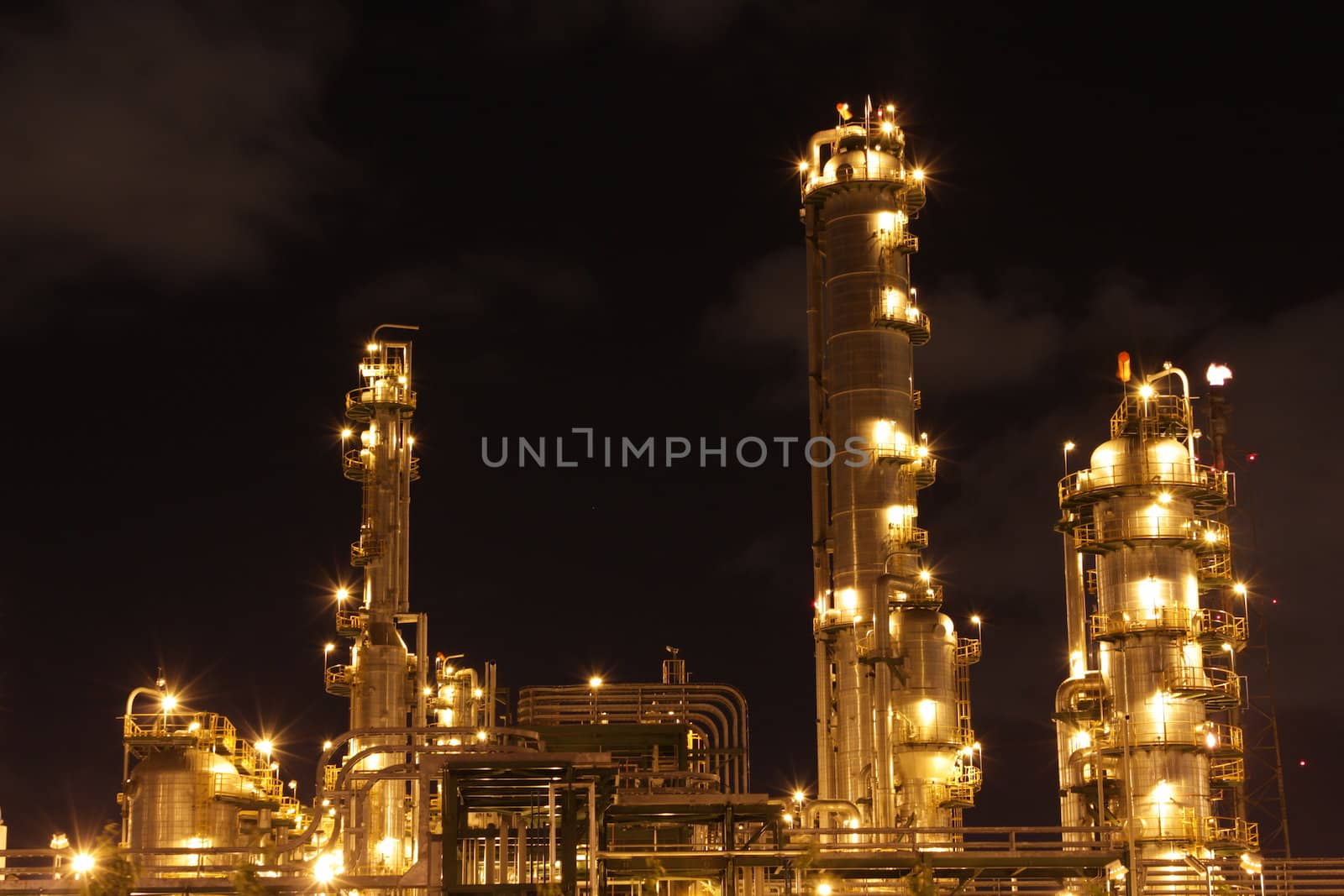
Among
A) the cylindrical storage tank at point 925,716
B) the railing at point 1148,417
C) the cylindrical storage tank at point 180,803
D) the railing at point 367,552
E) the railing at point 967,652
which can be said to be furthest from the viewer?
the railing at point 367,552

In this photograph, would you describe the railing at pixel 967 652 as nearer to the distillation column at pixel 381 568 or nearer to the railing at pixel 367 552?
the distillation column at pixel 381 568

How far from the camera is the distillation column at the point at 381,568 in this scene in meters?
66.2

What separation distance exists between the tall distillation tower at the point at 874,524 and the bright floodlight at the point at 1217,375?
13.3 meters

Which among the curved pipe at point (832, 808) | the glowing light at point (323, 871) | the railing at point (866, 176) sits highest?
the railing at point (866, 176)

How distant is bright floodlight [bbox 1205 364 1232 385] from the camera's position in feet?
236

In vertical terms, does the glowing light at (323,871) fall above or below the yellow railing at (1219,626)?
below

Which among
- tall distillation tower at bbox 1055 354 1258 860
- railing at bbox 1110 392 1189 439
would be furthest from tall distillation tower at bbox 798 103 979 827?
railing at bbox 1110 392 1189 439

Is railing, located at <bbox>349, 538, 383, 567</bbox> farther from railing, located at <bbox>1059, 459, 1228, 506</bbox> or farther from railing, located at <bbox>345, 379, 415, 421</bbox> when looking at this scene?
railing, located at <bbox>1059, 459, 1228, 506</bbox>

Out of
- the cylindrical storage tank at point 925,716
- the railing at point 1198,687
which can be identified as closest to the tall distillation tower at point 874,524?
the cylindrical storage tank at point 925,716

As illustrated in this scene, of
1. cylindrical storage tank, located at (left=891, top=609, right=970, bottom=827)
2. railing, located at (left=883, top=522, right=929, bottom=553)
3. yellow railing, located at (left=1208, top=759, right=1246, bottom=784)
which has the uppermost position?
railing, located at (left=883, top=522, right=929, bottom=553)

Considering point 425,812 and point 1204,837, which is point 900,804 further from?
point 425,812

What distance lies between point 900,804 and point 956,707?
4953mm

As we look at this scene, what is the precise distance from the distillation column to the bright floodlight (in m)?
30.9

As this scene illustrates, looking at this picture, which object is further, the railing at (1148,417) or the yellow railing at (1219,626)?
the railing at (1148,417)
